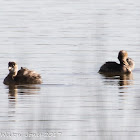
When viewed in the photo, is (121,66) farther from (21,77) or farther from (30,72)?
(21,77)

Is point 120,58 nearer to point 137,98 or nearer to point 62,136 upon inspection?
point 137,98

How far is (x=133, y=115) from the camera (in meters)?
13.8

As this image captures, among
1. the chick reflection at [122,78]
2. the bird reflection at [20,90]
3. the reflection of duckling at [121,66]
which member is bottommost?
the bird reflection at [20,90]

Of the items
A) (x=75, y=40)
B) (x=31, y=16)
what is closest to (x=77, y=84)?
(x=75, y=40)

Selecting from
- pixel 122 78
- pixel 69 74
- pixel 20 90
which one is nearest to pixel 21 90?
pixel 20 90

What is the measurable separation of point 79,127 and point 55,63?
7588mm

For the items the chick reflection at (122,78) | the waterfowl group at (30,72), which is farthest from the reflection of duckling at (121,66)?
the chick reflection at (122,78)

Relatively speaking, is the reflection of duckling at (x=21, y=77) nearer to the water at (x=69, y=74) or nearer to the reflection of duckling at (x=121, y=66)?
the water at (x=69, y=74)

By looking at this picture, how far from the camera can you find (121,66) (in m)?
20.2

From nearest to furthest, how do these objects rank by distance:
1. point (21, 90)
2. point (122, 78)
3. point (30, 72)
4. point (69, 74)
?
point (21, 90)
point (30, 72)
point (69, 74)
point (122, 78)

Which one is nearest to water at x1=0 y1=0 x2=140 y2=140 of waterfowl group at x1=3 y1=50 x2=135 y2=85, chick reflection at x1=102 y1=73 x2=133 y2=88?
chick reflection at x1=102 y1=73 x2=133 y2=88

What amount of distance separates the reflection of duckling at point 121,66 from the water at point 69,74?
0.24 metres

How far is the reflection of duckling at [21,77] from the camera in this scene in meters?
17.8

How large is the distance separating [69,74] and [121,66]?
1.85 metres
